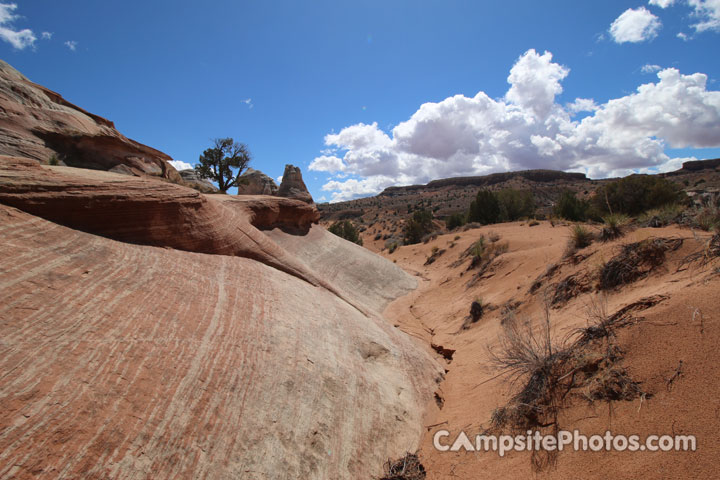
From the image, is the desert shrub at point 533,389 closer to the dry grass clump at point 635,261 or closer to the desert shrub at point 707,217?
the dry grass clump at point 635,261

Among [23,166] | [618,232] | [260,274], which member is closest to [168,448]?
[260,274]

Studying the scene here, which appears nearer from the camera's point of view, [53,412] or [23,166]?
[53,412]

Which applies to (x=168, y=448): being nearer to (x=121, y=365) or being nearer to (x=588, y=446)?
(x=121, y=365)

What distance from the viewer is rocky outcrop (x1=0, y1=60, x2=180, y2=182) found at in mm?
14859

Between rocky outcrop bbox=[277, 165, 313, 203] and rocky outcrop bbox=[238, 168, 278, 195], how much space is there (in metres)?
4.76

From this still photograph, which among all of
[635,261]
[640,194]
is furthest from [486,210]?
[635,261]

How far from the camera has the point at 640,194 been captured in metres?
19.7

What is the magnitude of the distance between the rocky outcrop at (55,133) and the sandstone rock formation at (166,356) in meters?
15.0

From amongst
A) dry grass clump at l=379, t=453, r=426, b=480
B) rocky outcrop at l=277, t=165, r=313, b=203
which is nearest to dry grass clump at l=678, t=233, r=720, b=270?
dry grass clump at l=379, t=453, r=426, b=480

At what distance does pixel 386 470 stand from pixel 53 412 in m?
3.30

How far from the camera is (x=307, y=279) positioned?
23.3ft

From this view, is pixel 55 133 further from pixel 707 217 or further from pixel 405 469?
pixel 707 217

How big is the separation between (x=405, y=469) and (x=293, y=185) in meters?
27.8

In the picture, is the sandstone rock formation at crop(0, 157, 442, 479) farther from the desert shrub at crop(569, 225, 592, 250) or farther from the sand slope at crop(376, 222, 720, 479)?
the desert shrub at crop(569, 225, 592, 250)
